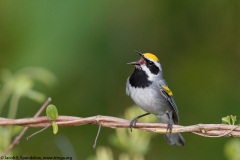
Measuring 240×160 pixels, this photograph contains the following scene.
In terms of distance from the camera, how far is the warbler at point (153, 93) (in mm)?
4207

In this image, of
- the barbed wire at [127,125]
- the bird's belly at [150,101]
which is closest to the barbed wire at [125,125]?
the barbed wire at [127,125]

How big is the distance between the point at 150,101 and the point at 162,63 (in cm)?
198

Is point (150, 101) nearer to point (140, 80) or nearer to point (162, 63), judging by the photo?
point (140, 80)

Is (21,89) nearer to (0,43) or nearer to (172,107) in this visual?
(172,107)

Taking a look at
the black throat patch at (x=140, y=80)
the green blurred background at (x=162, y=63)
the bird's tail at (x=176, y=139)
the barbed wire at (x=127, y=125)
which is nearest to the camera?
the barbed wire at (x=127, y=125)

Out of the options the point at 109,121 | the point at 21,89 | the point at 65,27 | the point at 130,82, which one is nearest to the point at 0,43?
the point at 65,27

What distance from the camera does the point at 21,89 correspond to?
3.66 meters

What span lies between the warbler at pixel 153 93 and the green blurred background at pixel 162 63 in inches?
47.6

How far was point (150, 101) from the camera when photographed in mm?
4207

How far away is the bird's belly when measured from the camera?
419 cm

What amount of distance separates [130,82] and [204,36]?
213 cm

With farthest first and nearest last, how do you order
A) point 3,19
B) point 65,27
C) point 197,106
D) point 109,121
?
point 197,106
point 3,19
point 65,27
point 109,121

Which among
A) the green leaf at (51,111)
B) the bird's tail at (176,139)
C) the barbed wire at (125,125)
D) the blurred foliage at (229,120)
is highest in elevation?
the blurred foliage at (229,120)

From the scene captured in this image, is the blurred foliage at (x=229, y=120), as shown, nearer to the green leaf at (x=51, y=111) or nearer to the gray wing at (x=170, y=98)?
the green leaf at (x=51, y=111)
